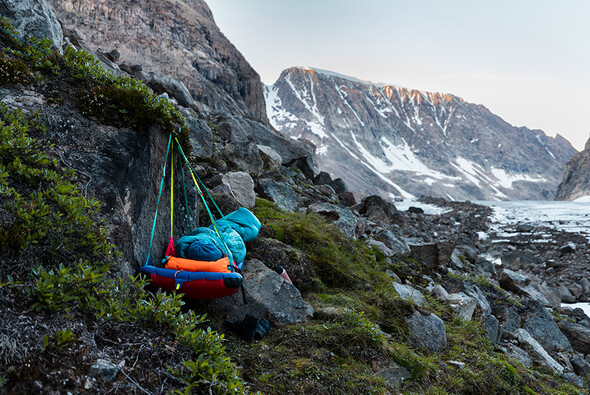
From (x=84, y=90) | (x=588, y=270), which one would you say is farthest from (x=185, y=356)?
(x=588, y=270)

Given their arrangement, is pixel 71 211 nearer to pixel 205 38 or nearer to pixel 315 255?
pixel 315 255

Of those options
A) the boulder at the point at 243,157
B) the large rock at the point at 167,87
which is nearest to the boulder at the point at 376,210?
the boulder at the point at 243,157

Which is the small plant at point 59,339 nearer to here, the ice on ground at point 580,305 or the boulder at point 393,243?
the boulder at point 393,243

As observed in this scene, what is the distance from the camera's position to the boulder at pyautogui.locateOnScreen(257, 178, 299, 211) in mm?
10906

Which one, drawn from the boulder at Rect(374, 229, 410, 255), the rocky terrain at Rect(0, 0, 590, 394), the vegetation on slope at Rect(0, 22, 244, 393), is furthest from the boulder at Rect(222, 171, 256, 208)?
the vegetation on slope at Rect(0, 22, 244, 393)

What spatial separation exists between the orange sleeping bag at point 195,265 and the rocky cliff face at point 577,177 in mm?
141625

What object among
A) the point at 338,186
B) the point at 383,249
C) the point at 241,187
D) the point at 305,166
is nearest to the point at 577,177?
the point at 338,186

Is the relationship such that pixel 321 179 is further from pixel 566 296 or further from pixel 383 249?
pixel 566 296

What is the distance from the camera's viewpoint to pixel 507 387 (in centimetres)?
457

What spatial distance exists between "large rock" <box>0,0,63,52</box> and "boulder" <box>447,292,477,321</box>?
9.17 meters

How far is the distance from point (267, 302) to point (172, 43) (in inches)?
2966

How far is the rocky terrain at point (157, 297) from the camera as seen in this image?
2352 mm

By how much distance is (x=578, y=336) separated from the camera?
8664mm

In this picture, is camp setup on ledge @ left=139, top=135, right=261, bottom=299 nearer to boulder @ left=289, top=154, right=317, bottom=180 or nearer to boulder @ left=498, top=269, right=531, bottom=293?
boulder @ left=498, top=269, right=531, bottom=293
